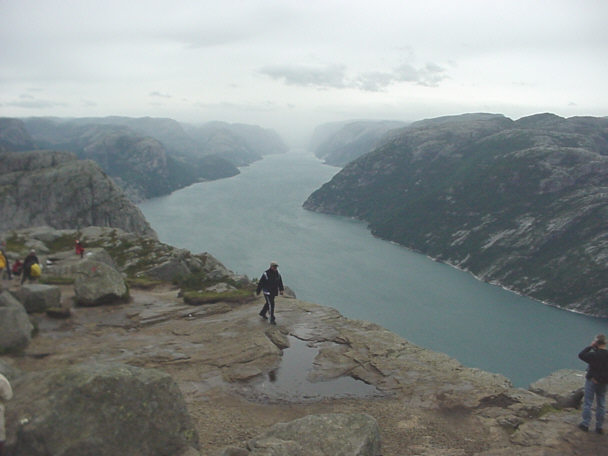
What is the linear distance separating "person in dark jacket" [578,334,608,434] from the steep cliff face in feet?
413

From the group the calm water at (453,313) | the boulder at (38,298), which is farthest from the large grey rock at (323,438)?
the calm water at (453,313)

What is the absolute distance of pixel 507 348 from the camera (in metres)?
132

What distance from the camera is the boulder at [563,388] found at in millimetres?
17594

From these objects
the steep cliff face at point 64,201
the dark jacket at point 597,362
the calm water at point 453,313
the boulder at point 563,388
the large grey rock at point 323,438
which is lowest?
the calm water at point 453,313

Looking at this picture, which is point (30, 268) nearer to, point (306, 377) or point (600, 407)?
point (306, 377)

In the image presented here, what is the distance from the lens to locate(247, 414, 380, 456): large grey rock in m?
11.7

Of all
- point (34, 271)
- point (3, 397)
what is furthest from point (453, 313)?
point (3, 397)

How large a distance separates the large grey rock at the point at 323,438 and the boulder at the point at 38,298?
18.4m

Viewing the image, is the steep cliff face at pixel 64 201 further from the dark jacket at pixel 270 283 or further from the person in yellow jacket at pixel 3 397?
the person in yellow jacket at pixel 3 397

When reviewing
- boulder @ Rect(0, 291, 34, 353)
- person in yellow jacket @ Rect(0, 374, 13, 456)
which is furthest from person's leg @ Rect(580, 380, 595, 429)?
boulder @ Rect(0, 291, 34, 353)

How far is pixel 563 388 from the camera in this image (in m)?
19.4

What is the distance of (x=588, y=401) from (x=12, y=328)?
23341 mm

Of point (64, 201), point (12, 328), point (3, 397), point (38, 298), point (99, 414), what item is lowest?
point (64, 201)

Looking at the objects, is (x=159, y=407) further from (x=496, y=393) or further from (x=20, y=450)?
(x=496, y=393)
